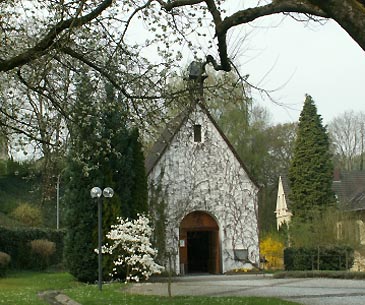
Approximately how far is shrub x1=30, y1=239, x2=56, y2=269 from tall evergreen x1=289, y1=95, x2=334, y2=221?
1557 cm

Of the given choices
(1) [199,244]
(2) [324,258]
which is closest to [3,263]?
(1) [199,244]

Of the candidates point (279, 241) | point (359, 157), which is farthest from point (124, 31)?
point (359, 157)

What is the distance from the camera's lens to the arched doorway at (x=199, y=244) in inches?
1118

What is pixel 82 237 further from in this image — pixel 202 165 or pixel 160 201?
pixel 202 165

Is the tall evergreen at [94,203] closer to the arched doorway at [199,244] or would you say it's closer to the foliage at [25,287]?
the foliage at [25,287]

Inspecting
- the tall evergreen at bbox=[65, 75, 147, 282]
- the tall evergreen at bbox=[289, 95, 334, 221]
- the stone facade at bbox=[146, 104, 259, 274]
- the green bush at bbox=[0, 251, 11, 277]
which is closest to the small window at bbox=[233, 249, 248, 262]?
the stone facade at bbox=[146, 104, 259, 274]

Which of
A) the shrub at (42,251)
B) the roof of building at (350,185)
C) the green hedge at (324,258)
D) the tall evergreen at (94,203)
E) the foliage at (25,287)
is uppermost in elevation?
the roof of building at (350,185)

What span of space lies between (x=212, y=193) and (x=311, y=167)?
490 inches

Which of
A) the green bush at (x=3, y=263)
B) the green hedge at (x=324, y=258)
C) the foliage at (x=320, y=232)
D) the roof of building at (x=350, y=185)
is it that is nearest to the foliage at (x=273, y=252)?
the foliage at (x=320, y=232)

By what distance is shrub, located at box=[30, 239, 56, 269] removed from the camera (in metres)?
31.6

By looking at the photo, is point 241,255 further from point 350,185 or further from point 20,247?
point 350,185

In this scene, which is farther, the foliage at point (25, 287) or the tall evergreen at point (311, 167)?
the tall evergreen at point (311, 167)

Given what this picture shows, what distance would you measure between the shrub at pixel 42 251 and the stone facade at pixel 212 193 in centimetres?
758

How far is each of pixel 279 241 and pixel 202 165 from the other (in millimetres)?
6981
